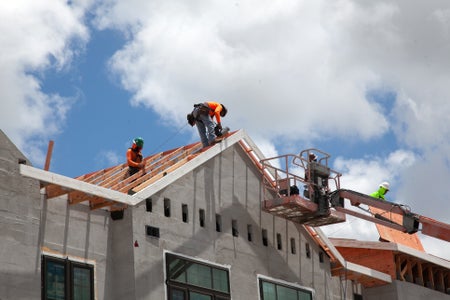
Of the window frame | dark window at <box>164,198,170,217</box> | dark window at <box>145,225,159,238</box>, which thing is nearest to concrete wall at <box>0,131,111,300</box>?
dark window at <box>145,225,159,238</box>

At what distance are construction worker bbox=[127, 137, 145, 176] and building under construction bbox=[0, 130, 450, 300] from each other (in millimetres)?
386

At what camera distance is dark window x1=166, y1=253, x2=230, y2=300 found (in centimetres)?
2949

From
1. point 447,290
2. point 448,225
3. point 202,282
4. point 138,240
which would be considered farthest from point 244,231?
point 447,290

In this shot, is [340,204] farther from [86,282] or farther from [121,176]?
[86,282]

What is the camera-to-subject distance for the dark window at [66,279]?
2644cm

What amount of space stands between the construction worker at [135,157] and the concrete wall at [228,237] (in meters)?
1.60

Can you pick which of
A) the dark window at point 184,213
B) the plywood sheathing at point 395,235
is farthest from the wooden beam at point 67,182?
the plywood sheathing at point 395,235

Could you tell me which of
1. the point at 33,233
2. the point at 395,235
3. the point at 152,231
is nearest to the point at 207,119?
the point at 152,231

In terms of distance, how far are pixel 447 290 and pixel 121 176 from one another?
17.1 metres

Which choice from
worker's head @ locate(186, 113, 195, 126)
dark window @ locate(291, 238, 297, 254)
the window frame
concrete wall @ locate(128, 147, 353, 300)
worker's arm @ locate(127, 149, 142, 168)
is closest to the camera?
concrete wall @ locate(128, 147, 353, 300)

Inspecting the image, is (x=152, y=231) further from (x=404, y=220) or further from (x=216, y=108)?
(x=404, y=220)

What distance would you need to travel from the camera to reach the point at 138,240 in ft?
94.6

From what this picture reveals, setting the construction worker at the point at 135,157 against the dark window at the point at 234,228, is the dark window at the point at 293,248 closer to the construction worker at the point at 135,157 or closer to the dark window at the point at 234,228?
the dark window at the point at 234,228

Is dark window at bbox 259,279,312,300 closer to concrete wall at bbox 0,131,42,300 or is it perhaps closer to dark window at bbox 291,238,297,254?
dark window at bbox 291,238,297,254
